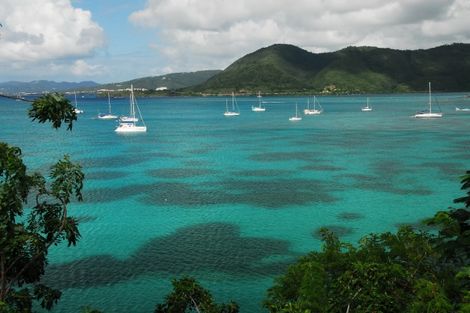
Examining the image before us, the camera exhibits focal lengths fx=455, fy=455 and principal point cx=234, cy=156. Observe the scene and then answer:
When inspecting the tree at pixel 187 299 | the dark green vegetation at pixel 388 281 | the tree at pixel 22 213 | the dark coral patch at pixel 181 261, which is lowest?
the dark coral patch at pixel 181 261

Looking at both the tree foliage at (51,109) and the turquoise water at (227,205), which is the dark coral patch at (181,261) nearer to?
the turquoise water at (227,205)

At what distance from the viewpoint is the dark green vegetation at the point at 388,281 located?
13.3 m

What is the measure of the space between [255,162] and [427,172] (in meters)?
26.4

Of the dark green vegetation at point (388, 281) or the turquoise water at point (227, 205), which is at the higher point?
the dark green vegetation at point (388, 281)

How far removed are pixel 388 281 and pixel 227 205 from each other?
3447cm

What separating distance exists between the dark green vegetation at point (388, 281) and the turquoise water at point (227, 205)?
1027cm

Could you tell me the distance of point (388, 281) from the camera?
567 inches

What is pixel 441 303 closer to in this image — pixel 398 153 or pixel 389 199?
pixel 389 199

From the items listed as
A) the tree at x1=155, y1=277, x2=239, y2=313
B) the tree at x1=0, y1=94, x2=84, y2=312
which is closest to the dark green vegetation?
the tree at x1=155, y1=277, x2=239, y2=313

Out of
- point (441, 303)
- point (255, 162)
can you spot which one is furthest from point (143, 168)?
point (441, 303)

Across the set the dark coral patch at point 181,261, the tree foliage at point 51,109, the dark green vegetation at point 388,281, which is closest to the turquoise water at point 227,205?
the dark coral patch at point 181,261

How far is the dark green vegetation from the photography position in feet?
43.8

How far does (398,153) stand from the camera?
8075 cm

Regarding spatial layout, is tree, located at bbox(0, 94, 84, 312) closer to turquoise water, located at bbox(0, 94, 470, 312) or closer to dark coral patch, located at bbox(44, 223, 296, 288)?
turquoise water, located at bbox(0, 94, 470, 312)
